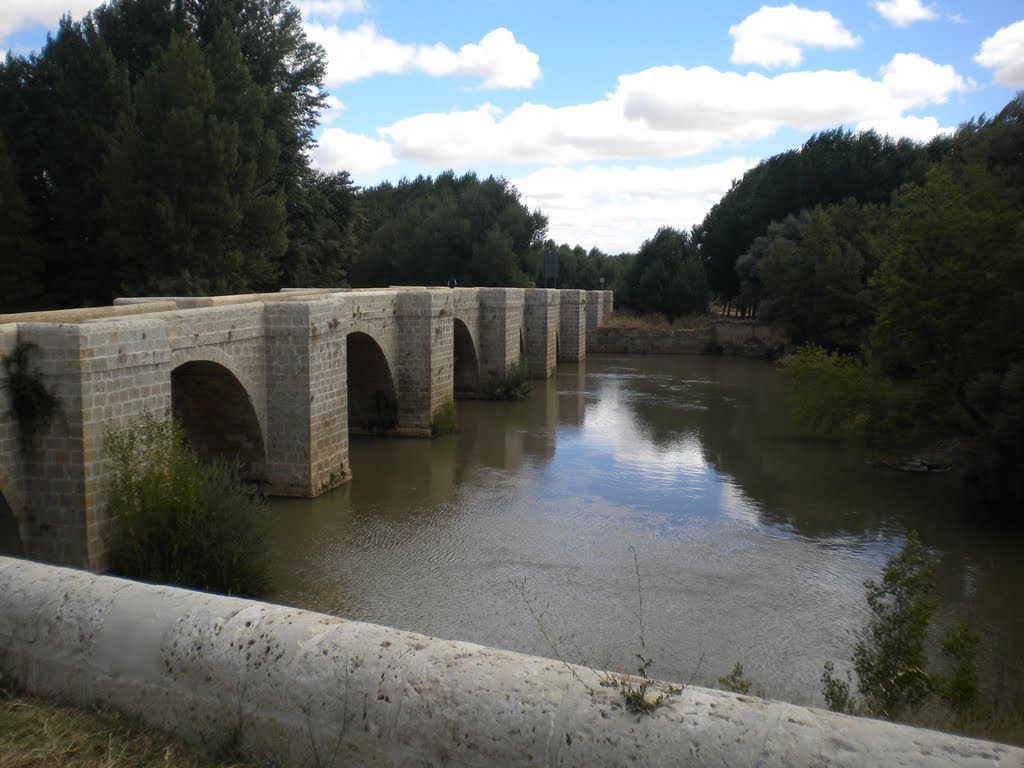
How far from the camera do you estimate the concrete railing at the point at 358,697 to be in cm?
239

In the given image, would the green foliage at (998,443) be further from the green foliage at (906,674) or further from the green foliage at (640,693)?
the green foliage at (640,693)

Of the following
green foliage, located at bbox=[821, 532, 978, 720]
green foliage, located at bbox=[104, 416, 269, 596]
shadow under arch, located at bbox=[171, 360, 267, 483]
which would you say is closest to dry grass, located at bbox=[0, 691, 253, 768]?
green foliage, located at bbox=[821, 532, 978, 720]

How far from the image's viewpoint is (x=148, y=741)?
2.86 m

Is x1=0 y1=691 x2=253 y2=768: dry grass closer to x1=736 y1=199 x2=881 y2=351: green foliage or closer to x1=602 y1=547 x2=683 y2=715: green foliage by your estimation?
x1=602 y1=547 x2=683 y2=715: green foliage

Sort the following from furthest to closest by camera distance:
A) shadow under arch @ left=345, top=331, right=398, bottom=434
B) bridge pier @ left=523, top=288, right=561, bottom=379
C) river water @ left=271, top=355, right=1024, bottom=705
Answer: bridge pier @ left=523, top=288, right=561, bottom=379 → shadow under arch @ left=345, top=331, right=398, bottom=434 → river water @ left=271, top=355, right=1024, bottom=705

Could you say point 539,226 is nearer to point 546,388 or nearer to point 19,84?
point 546,388

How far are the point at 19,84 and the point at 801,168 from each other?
29.6 meters

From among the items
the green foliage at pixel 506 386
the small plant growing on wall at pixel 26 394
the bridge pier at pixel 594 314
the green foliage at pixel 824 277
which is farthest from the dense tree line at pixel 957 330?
the bridge pier at pixel 594 314

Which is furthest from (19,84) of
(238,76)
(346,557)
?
(346,557)

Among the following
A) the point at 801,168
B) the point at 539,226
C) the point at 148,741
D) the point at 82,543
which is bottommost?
the point at 82,543

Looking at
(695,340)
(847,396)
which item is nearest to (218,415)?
(847,396)

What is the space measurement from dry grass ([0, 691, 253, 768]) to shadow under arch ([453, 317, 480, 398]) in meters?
18.0

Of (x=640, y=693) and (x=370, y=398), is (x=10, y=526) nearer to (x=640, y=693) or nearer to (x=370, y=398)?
(x=640, y=693)

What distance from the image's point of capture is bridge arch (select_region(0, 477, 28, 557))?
7.25 m
